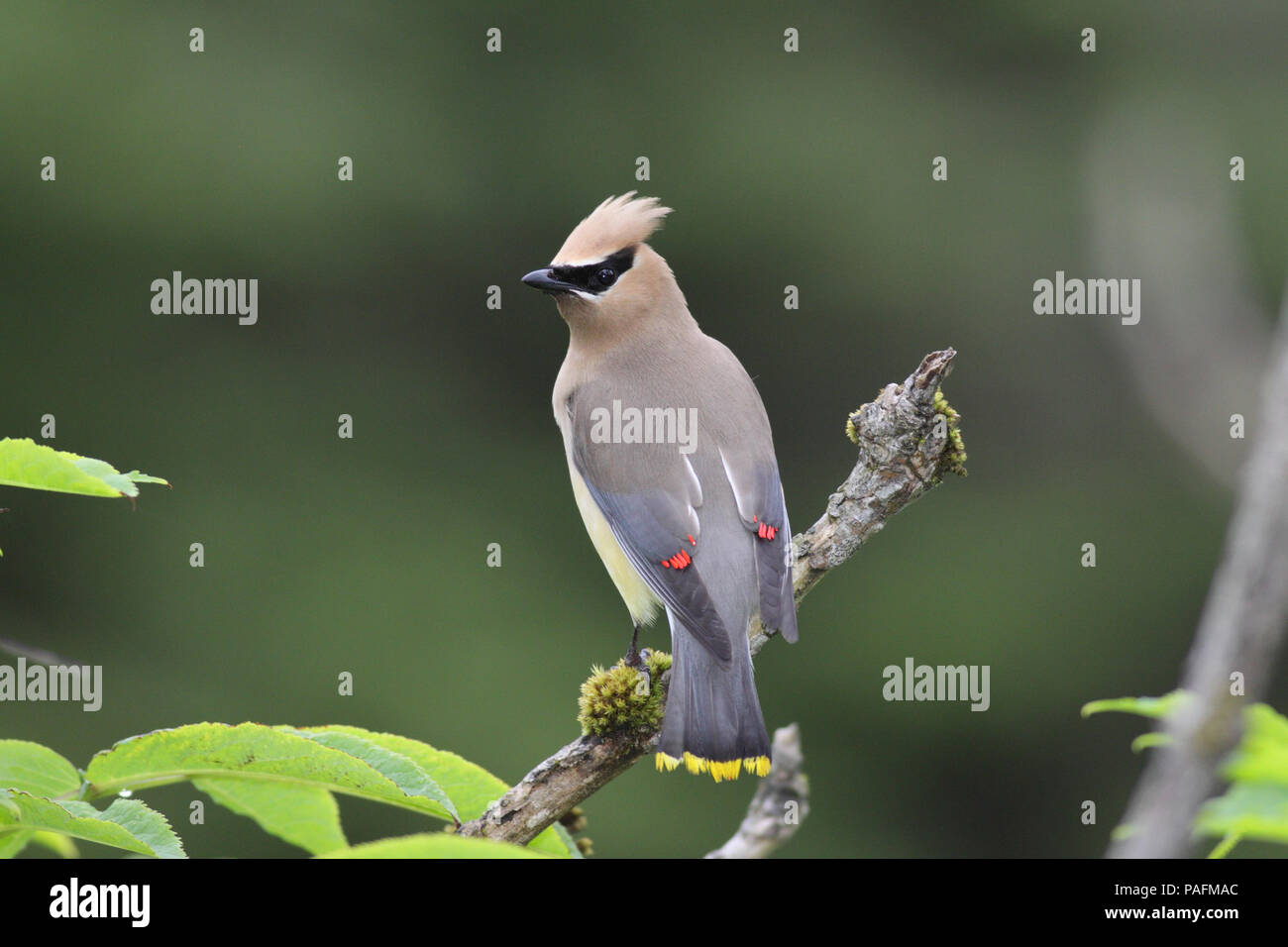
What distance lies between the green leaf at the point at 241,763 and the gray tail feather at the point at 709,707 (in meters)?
0.88

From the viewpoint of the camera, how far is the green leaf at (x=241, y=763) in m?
1.61

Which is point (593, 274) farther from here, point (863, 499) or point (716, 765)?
point (716, 765)

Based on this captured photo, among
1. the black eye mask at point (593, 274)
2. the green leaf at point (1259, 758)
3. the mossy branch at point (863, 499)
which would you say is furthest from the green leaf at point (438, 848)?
the black eye mask at point (593, 274)

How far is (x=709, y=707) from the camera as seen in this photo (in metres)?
2.68

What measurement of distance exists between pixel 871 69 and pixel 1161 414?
2.40 m

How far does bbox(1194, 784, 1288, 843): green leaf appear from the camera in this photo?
3.89 feet

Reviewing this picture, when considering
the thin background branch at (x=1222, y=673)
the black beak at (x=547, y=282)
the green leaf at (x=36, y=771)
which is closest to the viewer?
the thin background branch at (x=1222, y=673)

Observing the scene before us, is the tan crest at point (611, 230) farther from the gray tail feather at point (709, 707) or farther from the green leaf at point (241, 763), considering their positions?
the green leaf at point (241, 763)

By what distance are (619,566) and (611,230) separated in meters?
0.88

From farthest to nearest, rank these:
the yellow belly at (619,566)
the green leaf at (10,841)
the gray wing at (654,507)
A: the yellow belly at (619,566)
the gray wing at (654,507)
the green leaf at (10,841)

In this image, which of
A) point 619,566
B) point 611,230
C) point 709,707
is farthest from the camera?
point 611,230

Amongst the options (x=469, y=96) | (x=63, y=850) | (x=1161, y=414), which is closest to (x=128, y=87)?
(x=469, y=96)

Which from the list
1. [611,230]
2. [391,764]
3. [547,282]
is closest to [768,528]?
[547,282]

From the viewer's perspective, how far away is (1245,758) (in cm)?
122
